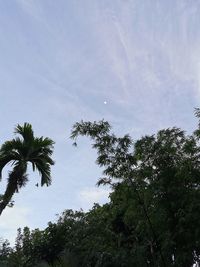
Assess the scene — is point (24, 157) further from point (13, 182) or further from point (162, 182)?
point (162, 182)

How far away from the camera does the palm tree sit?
58.0ft

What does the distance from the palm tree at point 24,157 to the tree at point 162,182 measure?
1779 mm

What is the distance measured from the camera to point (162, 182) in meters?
17.6

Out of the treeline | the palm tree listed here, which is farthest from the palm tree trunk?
the treeline

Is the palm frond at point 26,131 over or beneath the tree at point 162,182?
over

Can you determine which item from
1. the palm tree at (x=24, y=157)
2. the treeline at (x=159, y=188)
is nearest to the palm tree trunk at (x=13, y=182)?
the palm tree at (x=24, y=157)

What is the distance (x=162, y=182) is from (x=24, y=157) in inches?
241

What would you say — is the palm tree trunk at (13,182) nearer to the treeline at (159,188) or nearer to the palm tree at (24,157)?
the palm tree at (24,157)

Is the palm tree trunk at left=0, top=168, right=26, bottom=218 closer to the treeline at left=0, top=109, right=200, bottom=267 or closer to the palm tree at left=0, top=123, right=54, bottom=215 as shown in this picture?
the palm tree at left=0, top=123, right=54, bottom=215

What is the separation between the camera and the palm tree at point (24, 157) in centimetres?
1767

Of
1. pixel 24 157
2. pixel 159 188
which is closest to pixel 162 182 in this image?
pixel 159 188

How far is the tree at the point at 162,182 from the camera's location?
56.1 feet

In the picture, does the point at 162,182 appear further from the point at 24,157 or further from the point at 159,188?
the point at 24,157

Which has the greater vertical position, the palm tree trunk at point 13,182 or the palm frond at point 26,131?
the palm frond at point 26,131
